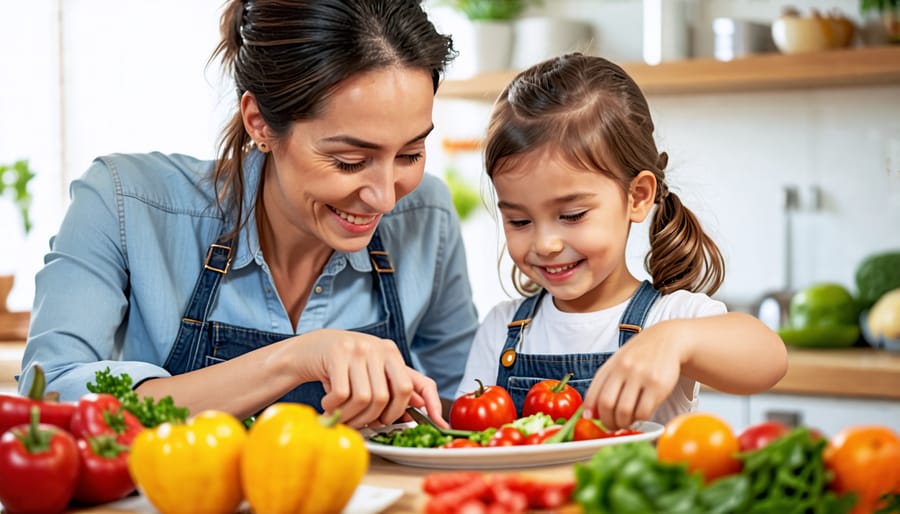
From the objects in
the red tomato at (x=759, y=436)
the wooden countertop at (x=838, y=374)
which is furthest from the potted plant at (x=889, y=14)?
the red tomato at (x=759, y=436)

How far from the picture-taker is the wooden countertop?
9.20 ft

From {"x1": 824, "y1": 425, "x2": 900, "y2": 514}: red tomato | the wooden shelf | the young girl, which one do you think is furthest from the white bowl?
{"x1": 824, "y1": 425, "x2": 900, "y2": 514}: red tomato

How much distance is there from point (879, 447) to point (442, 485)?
1.25 ft

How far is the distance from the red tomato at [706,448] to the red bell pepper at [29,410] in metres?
0.64

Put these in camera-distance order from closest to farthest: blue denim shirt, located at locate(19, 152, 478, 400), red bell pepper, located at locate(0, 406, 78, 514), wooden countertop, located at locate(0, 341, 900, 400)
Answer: red bell pepper, located at locate(0, 406, 78, 514)
blue denim shirt, located at locate(19, 152, 478, 400)
wooden countertop, located at locate(0, 341, 900, 400)

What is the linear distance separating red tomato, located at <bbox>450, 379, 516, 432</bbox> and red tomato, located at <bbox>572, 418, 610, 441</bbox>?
16 centimetres

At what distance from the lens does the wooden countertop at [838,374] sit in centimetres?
280

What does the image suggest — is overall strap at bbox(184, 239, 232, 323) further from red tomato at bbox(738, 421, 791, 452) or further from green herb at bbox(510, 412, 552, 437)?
red tomato at bbox(738, 421, 791, 452)

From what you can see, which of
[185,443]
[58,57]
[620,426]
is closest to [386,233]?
[620,426]

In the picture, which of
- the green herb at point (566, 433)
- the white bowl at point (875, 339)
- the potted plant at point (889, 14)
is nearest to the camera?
the green herb at point (566, 433)

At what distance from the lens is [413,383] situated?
4.45 ft

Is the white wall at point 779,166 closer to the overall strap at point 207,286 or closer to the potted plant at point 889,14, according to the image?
the potted plant at point 889,14

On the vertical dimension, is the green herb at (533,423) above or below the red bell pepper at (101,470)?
below

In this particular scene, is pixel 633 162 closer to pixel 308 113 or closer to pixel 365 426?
pixel 308 113
